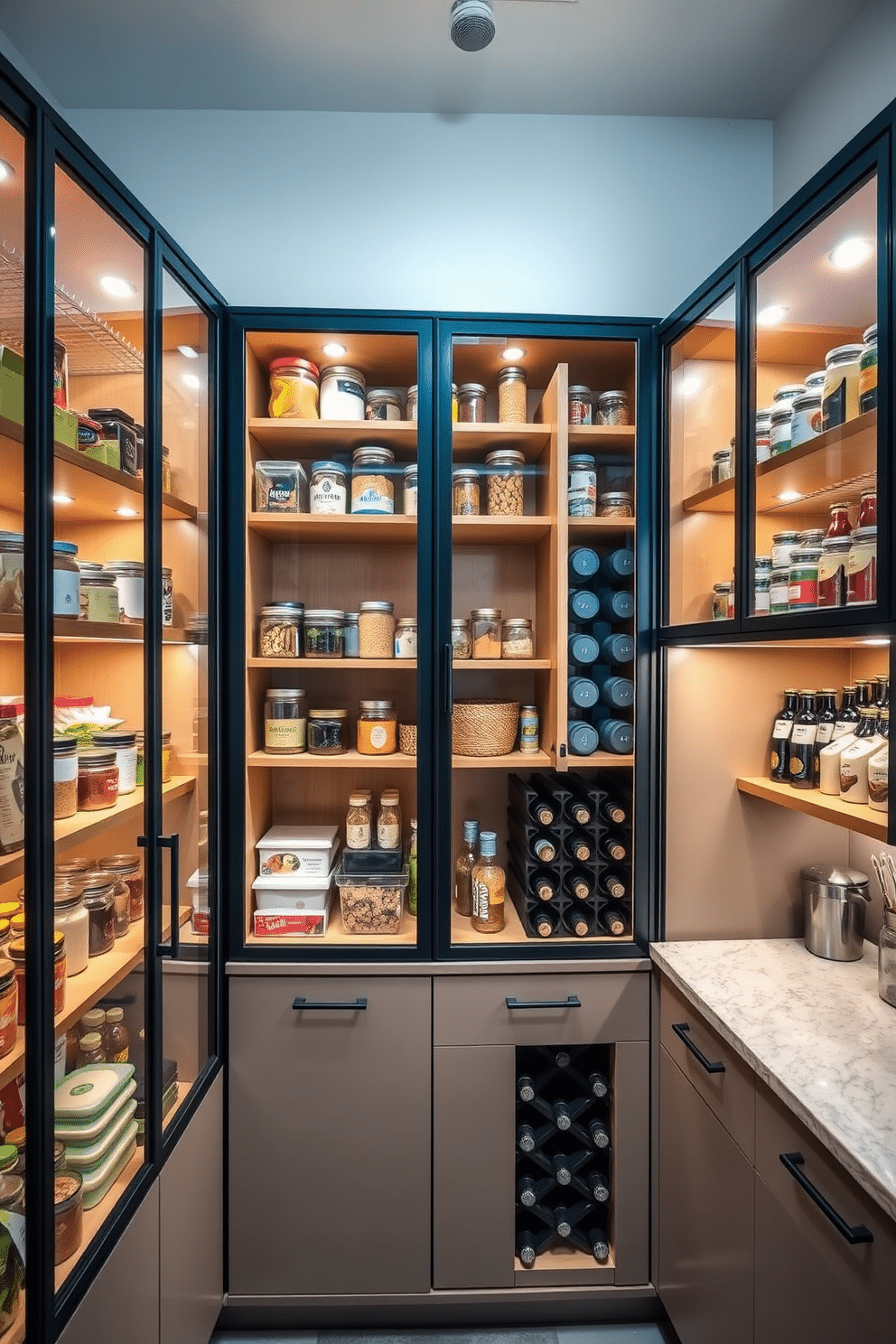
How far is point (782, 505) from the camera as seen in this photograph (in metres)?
1.31

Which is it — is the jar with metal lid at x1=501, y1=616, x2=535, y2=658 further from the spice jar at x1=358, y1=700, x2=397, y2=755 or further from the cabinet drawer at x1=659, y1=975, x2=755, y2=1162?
the cabinet drawer at x1=659, y1=975, x2=755, y2=1162

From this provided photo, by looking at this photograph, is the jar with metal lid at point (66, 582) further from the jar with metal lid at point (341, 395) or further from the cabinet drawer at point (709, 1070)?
the cabinet drawer at point (709, 1070)

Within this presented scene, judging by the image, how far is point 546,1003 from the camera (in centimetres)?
166

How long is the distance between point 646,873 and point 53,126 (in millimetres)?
1842

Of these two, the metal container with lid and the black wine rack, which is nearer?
the metal container with lid

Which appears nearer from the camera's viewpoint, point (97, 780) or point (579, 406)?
point (97, 780)

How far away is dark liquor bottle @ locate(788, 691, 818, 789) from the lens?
5.08ft

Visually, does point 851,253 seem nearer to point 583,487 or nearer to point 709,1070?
point 583,487

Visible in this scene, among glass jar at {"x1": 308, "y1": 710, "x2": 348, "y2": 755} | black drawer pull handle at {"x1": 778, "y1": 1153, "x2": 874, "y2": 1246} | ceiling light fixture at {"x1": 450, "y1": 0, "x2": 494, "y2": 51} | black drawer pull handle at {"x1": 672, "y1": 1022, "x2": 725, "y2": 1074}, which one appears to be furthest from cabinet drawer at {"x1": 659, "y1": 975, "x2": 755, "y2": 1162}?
ceiling light fixture at {"x1": 450, "y1": 0, "x2": 494, "y2": 51}

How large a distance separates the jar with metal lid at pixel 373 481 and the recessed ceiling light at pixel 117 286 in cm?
62

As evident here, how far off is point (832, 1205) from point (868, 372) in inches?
51.1

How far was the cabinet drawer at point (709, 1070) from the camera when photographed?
4.15ft

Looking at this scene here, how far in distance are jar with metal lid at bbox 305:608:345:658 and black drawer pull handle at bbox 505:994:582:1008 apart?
965mm

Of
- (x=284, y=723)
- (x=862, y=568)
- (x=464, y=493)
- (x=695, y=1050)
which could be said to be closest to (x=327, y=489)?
(x=464, y=493)
